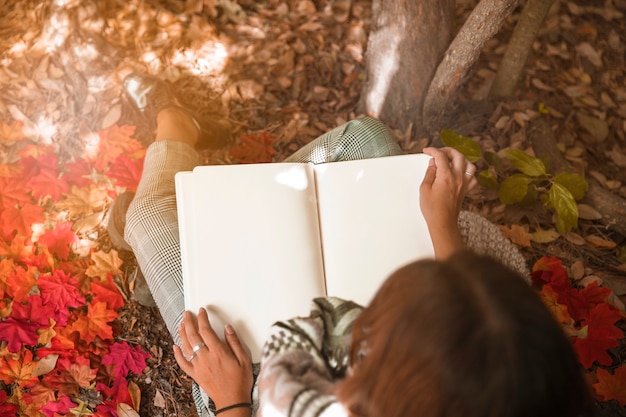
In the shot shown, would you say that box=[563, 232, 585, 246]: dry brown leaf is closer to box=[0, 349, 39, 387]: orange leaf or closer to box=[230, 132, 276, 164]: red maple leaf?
box=[230, 132, 276, 164]: red maple leaf

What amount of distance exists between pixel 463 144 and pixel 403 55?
0.42m

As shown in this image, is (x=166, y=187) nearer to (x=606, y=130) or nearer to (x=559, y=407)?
(x=559, y=407)

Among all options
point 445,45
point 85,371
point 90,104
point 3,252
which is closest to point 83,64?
point 90,104

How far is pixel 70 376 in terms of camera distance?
1.72 m

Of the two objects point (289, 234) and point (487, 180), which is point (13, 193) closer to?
point (289, 234)

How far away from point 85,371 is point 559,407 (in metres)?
1.46

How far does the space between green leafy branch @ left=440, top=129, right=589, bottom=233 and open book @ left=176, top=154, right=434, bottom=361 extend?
0.64 m

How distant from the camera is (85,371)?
1711 millimetres

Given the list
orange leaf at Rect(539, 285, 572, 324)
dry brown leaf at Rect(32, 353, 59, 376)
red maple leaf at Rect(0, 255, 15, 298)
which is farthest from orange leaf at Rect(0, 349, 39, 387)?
orange leaf at Rect(539, 285, 572, 324)

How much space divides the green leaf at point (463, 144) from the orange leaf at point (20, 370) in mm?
1600

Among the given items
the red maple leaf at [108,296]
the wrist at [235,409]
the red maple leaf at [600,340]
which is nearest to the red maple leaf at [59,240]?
the red maple leaf at [108,296]

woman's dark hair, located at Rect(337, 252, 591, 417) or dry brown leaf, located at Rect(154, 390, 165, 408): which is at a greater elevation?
woman's dark hair, located at Rect(337, 252, 591, 417)

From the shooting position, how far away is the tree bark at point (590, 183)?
2.03 metres

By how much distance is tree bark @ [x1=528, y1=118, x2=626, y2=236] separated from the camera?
203 cm
